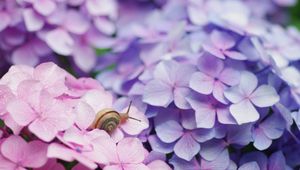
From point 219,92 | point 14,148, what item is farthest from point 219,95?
point 14,148

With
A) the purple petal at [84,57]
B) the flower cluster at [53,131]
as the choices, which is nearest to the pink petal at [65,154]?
the flower cluster at [53,131]

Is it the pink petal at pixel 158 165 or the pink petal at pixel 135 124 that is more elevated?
the pink petal at pixel 135 124

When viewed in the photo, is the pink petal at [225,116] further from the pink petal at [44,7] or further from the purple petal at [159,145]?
the pink petal at [44,7]

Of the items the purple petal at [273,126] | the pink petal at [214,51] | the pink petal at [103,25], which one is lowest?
the pink petal at [103,25]

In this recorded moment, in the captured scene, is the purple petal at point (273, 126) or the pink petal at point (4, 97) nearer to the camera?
the pink petal at point (4, 97)

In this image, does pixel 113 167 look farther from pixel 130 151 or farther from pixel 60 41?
pixel 60 41

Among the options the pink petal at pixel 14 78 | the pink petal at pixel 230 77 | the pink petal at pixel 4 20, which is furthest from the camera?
the pink petal at pixel 4 20

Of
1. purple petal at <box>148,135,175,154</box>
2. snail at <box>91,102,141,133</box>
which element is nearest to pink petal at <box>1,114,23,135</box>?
snail at <box>91,102,141,133</box>

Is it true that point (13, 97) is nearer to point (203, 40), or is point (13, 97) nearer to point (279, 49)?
point (203, 40)
